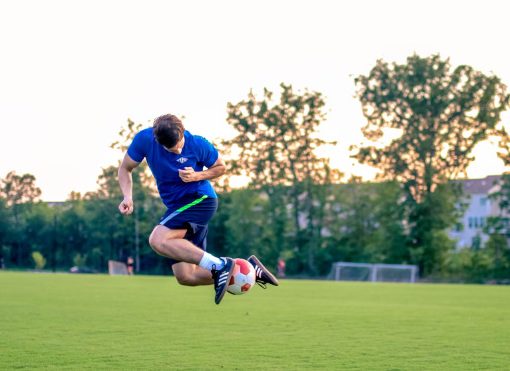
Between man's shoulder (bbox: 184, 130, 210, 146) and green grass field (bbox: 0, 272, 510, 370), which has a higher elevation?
man's shoulder (bbox: 184, 130, 210, 146)

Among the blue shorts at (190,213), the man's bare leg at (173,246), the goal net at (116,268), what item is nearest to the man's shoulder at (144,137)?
the blue shorts at (190,213)

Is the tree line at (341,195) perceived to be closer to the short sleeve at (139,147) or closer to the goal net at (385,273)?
the goal net at (385,273)

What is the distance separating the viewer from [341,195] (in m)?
74.3

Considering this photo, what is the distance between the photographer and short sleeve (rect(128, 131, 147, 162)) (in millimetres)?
9377

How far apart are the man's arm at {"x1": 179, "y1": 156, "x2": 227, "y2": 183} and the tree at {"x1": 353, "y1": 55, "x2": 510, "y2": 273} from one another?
54.4 metres

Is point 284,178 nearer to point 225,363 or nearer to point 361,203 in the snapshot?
point 361,203

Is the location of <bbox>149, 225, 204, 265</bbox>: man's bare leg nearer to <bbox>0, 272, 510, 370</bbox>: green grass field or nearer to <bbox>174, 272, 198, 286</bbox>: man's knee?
<bbox>174, 272, 198, 286</bbox>: man's knee

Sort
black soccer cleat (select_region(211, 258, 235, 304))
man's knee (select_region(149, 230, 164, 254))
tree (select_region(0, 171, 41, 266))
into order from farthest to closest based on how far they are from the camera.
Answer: tree (select_region(0, 171, 41, 266)) → man's knee (select_region(149, 230, 164, 254)) → black soccer cleat (select_region(211, 258, 235, 304))

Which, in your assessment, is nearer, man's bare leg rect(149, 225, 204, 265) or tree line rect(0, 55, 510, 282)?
man's bare leg rect(149, 225, 204, 265)

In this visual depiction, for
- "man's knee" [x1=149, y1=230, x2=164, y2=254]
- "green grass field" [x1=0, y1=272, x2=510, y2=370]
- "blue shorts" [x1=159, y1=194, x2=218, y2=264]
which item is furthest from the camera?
"green grass field" [x1=0, y1=272, x2=510, y2=370]

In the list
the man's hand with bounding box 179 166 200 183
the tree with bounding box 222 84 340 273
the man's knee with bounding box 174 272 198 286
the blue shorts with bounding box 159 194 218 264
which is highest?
the tree with bounding box 222 84 340 273

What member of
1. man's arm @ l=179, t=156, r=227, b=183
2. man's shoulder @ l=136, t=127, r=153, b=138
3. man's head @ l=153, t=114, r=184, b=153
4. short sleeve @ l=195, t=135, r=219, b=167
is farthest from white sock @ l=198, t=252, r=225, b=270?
man's shoulder @ l=136, t=127, r=153, b=138

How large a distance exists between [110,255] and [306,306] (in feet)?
220

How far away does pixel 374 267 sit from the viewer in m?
61.5
